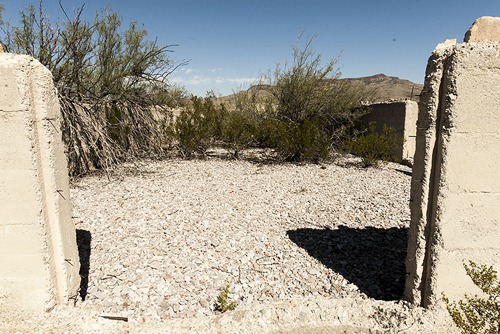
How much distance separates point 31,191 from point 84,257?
66.8 inches

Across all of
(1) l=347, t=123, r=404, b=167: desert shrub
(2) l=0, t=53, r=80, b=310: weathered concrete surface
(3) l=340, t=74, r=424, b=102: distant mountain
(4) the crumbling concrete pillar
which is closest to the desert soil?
(2) l=0, t=53, r=80, b=310: weathered concrete surface

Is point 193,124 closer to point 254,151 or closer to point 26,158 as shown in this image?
point 254,151

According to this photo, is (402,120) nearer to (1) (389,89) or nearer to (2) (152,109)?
(2) (152,109)

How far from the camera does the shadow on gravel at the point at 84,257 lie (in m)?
3.01

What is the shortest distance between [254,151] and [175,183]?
4.70m

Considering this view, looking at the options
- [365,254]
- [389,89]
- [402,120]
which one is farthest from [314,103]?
[389,89]

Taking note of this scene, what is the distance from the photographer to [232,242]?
385 cm

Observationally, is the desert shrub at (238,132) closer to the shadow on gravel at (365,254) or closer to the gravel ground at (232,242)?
the gravel ground at (232,242)

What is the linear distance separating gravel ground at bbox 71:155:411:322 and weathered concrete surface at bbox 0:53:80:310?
495 millimetres

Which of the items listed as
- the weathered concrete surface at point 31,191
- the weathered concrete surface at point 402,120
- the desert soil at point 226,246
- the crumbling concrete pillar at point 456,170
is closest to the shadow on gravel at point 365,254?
the desert soil at point 226,246

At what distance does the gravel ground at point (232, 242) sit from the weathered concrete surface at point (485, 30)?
88.6 inches

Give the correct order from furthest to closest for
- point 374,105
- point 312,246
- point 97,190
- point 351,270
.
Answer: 1. point 374,105
2. point 97,190
3. point 312,246
4. point 351,270

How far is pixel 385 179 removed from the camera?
7.09 m

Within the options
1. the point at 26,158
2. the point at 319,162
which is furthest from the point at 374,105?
the point at 26,158
